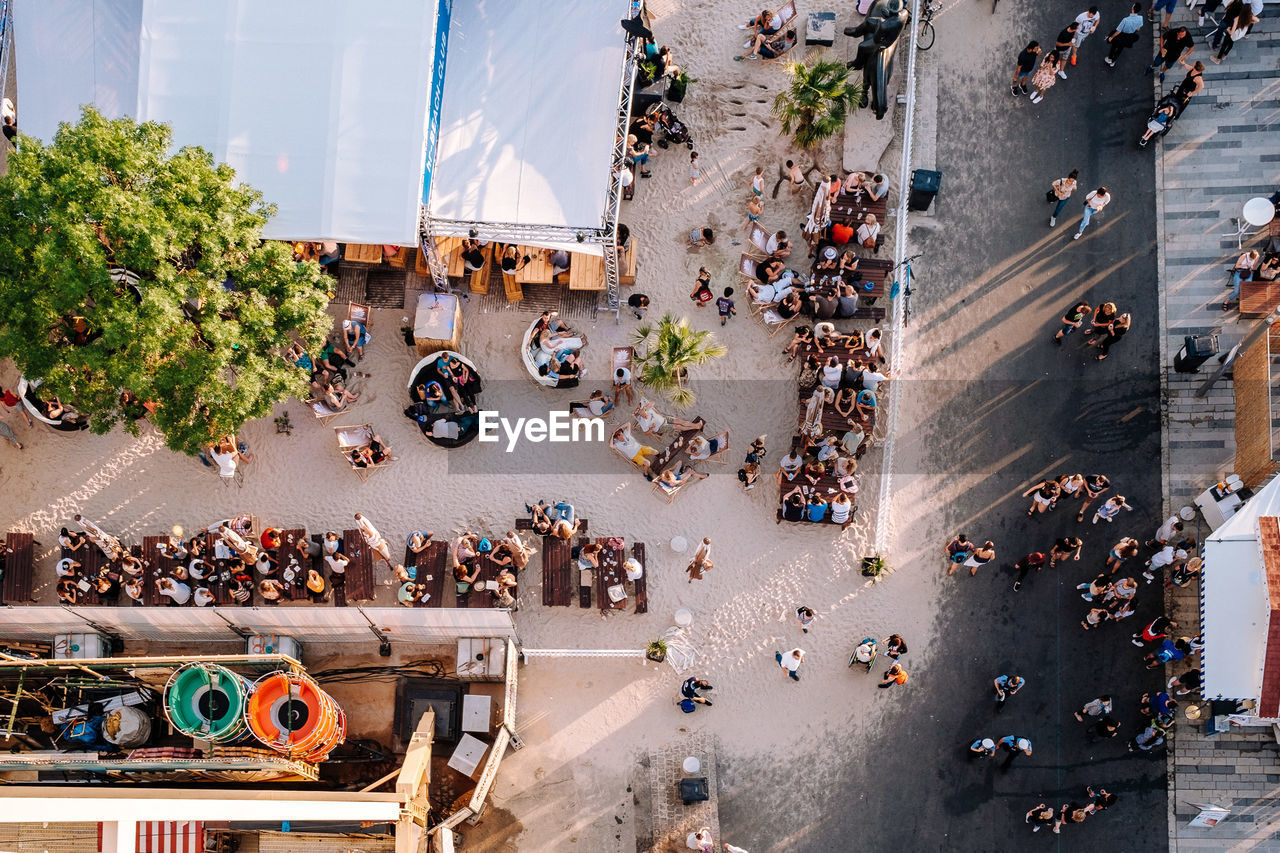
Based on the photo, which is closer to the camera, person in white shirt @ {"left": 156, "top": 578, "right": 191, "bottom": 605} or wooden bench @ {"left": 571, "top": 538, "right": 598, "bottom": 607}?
person in white shirt @ {"left": 156, "top": 578, "right": 191, "bottom": 605}

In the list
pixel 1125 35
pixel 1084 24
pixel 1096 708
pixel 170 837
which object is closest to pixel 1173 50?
pixel 1125 35

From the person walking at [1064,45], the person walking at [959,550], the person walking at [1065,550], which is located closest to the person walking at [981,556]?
the person walking at [959,550]

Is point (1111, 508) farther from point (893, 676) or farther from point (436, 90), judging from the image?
point (436, 90)

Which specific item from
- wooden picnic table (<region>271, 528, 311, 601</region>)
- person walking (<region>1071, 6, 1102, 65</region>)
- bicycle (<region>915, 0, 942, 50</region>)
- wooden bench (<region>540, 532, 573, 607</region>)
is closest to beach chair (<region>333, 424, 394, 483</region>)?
wooden picnic table (<region>271, 528, 311, 601</region>)

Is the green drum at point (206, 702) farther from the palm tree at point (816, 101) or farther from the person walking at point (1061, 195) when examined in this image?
the person walking at point (1061, 195)

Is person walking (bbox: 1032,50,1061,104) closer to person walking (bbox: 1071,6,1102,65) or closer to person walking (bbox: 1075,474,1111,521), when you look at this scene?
person walking (bbox: 1071,6,1102,65)

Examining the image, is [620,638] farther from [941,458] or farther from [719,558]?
[941,458]
